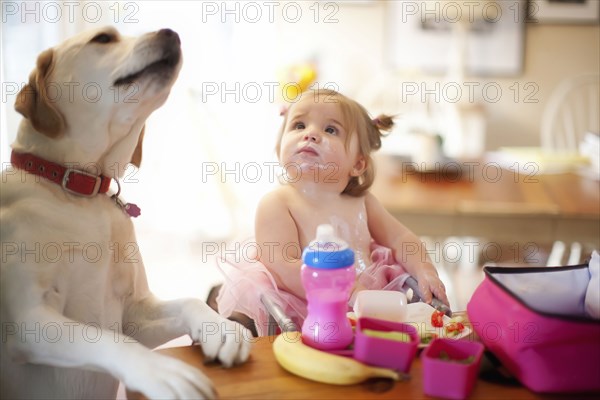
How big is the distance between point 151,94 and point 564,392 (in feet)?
2.53

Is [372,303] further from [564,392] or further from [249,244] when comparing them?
[249,244]

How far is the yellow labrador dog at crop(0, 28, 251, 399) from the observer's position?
0.94 metres

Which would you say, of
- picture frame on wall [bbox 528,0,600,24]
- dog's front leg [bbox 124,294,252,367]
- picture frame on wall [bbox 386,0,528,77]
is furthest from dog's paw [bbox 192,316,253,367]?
picture frame on wall [bbox 528,0,600,24]

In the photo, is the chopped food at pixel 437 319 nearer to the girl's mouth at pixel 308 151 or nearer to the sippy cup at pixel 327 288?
the sippy cup at pixel 327 288

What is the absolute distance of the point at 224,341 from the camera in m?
1.03

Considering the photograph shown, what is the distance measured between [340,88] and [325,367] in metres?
3.48

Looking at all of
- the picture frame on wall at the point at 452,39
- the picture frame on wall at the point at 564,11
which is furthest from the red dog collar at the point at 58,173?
the picture frame on wall at the point at 564,11

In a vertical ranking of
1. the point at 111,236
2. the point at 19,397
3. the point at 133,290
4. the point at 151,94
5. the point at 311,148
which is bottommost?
the point at 19,397

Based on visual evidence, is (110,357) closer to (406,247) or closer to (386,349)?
(386,349)

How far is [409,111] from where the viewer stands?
4.08 metres

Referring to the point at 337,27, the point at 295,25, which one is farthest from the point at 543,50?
the point at 295,25

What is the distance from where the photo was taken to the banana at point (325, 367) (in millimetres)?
938

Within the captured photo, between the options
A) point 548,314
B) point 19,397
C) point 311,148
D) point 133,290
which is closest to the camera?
point 548,314

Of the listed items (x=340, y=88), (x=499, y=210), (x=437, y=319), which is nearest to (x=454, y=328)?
(x=437, y=319)
